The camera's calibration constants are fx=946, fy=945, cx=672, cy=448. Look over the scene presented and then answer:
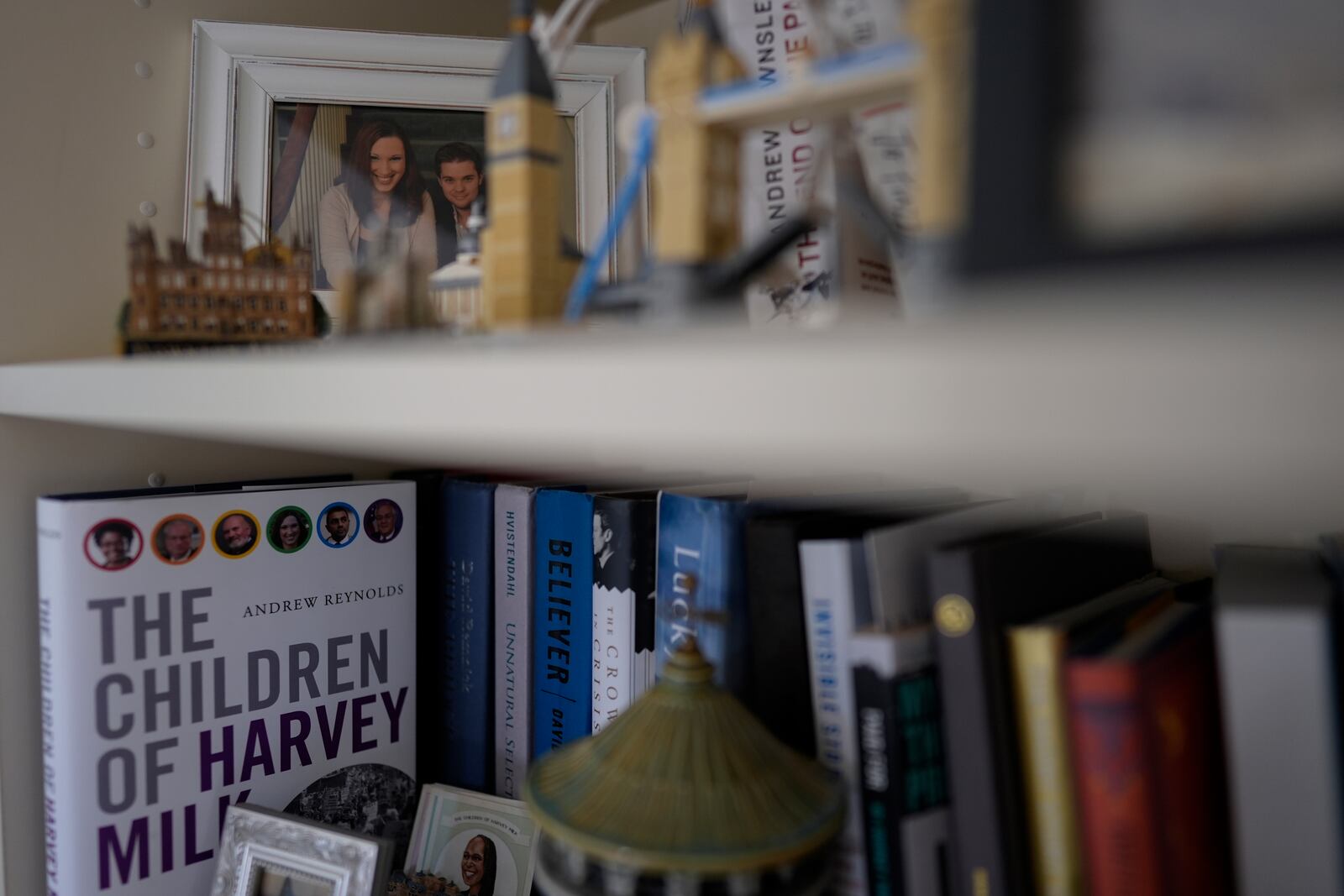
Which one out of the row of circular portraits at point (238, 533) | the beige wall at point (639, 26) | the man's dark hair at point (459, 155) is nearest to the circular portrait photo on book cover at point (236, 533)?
the row of circular portraits at point (238, 533)

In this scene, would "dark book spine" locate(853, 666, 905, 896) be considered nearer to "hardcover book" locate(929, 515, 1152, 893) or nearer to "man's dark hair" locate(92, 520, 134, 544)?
"hardcover book" locate(929, 515, 1152, 893)

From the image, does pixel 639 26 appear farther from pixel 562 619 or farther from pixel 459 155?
pixel 562 619

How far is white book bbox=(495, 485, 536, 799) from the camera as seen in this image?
0.75 m

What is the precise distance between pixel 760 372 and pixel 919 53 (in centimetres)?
16

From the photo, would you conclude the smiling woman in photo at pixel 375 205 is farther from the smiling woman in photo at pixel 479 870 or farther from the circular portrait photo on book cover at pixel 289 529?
the smiling woman in photo at pixel 479 870

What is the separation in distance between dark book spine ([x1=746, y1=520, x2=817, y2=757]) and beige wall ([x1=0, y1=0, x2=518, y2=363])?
0.58 meters

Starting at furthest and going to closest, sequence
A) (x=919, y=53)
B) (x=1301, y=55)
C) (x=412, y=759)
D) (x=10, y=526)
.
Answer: (x=412, y=759) → (x=10, y=526) → (x=919, y=53) → (x=1301, y=55)

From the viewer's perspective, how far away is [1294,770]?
365mm

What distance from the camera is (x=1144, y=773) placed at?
381 mm

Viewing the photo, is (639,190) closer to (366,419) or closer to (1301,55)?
(366,419)

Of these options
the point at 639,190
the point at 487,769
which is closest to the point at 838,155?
the point at 639,190

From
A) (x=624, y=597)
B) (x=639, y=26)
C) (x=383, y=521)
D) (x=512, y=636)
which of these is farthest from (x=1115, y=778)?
(x=639, y=26)

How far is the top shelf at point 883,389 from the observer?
0.68 ft

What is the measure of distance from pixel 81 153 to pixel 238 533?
33 centimetres
